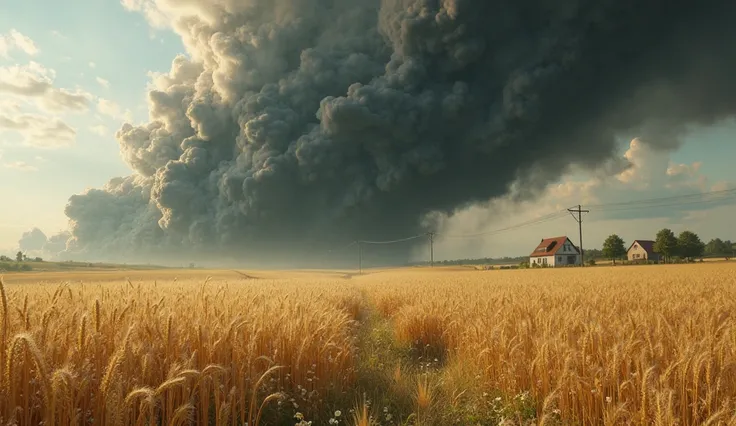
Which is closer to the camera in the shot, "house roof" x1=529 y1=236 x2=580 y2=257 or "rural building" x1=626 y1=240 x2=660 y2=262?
"house roof" x1=529 y1=236 x2=580 y2=257

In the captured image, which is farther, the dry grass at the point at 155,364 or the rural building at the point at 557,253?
the rural building at the point at 557,253

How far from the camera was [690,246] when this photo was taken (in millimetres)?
97062

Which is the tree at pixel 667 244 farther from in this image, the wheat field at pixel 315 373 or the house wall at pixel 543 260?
the wheat field at pixel 315 373

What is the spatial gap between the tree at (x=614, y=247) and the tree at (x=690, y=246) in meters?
11.8

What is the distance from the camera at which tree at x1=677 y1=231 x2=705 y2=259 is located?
9675 cm

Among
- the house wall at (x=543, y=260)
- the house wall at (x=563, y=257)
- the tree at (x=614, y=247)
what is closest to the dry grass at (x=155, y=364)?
the house wall at (x=563, y=257)

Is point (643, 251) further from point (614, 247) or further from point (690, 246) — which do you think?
point (614, 247)

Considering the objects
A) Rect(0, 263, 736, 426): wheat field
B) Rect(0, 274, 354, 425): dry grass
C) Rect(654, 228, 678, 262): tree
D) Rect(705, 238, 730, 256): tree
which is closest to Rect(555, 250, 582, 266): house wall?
Rect(654, 228, 678, 262): tree

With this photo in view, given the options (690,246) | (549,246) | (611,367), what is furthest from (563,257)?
(611,367)

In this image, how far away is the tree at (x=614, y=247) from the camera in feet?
328

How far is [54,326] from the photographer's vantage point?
375cm

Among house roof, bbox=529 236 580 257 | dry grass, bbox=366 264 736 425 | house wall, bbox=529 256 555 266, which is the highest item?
house roof, bbox=529 236 580 257

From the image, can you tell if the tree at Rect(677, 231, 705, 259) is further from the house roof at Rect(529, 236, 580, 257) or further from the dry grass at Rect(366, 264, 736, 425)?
the dry grass at Rect(366, 264, 736, 425)

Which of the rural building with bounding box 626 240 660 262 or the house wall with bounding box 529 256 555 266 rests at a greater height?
the rural building with bounding box 626 240 660 262
